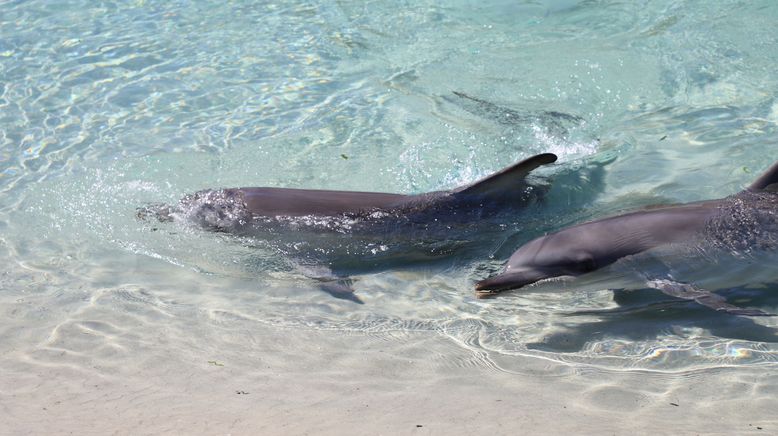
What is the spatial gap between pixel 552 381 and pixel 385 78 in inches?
219

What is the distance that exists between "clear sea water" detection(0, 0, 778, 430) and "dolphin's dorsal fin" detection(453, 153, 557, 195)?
1.07 ft

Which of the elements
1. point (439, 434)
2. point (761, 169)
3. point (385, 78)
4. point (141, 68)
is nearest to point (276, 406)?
point (439, 434)

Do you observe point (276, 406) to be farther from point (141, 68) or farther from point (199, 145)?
point (141, 68)

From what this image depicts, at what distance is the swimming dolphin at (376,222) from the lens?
5789 millimetres

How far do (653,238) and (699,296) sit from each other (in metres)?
0.46

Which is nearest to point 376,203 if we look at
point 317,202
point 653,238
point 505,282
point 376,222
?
point 376,222

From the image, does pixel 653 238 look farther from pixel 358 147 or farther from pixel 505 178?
pixel 358 147

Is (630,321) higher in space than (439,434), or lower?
lower

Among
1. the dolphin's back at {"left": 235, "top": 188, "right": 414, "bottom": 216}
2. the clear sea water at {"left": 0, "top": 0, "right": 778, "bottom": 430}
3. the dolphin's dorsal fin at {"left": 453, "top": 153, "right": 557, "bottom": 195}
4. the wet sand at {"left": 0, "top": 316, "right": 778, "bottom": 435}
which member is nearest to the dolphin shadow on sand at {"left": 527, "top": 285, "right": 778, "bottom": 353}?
the clear sea water at {"left": 0, "top": 0, "right": 778, "bottom": 430}

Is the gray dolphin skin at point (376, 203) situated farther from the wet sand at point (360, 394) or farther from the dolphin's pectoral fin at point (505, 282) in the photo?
the wet sand at point (360, 394)

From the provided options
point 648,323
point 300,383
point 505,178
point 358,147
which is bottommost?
point 648,323

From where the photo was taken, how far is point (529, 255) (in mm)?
5168

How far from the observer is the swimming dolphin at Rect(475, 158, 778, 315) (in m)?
5.00

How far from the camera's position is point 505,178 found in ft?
19.2
